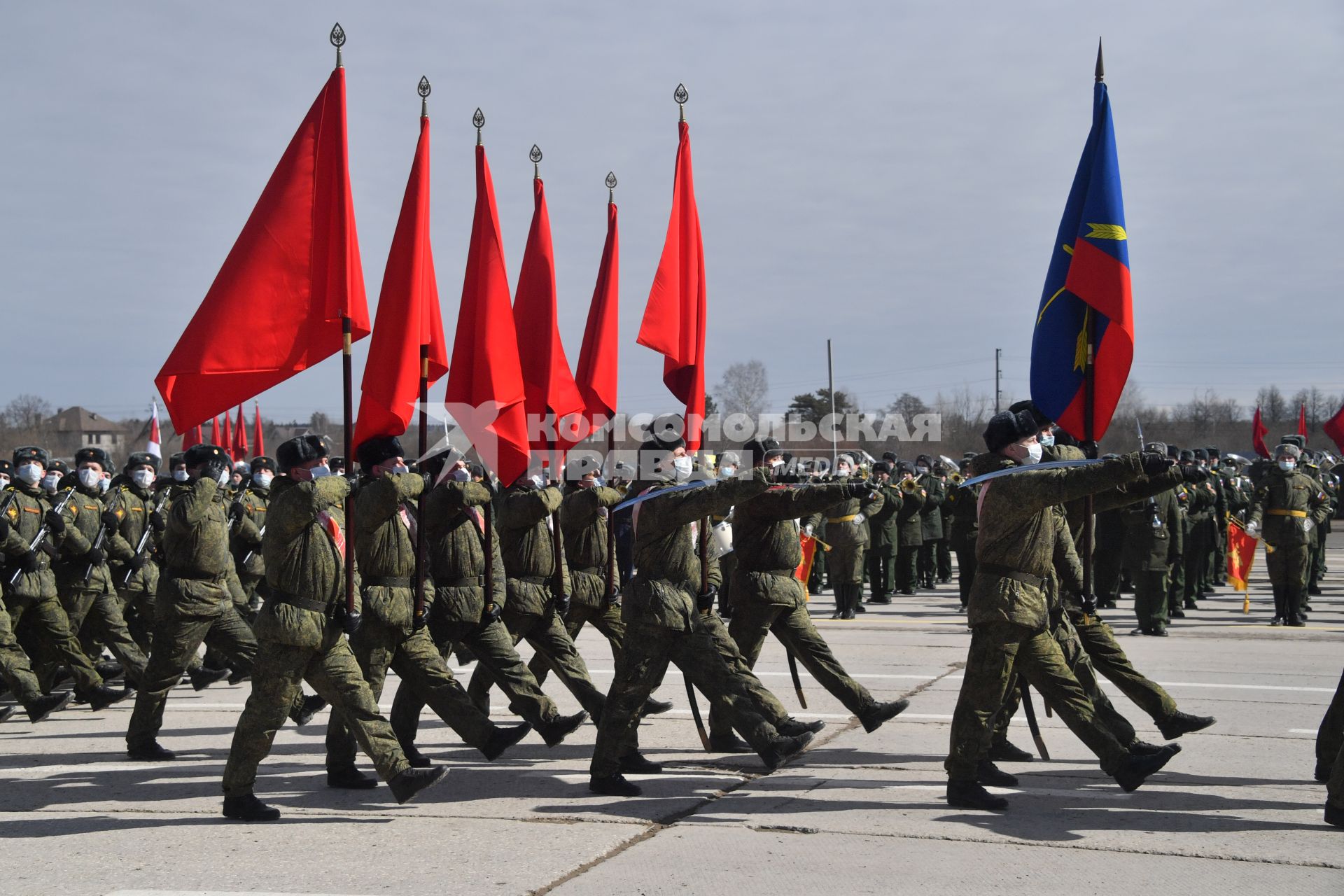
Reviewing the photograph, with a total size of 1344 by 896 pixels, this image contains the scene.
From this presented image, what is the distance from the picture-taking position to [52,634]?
33.7ft

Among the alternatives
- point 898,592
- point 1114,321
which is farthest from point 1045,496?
point 898,592

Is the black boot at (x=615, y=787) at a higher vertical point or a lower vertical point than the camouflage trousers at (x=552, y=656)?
lower

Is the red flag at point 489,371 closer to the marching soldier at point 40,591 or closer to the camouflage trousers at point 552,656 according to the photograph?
the camouflage trousers at point 552,656

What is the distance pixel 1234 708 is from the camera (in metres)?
9.64

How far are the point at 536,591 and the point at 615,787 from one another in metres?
2.12

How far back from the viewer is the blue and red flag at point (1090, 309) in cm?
797

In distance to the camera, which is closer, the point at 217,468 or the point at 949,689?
the point at 217,468

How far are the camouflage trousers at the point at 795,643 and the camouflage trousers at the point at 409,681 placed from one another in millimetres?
1520

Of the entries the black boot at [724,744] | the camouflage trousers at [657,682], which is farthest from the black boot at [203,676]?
the camouflage trousers at [657,682]

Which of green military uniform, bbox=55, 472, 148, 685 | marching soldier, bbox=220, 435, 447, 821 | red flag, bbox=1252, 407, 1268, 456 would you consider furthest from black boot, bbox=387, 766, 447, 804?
red flag, bbox=1252, 407, 1268, 456

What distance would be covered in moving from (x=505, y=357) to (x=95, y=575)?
449 centimetres

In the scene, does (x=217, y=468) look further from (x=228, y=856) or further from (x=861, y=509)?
(x=861, y=509)

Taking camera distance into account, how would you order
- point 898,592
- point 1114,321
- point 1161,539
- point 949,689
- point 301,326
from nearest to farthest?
point 301,326
point 1114,321
point 949,689
point 1161,539
point 898,592

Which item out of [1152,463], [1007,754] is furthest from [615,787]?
[1152,463]
